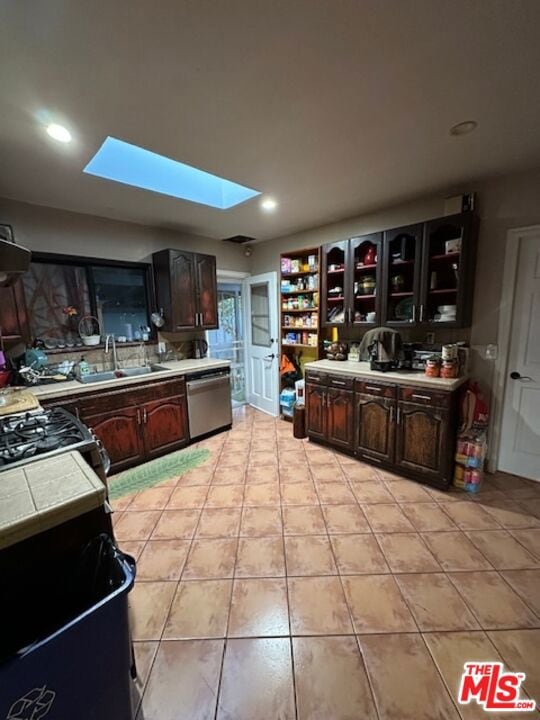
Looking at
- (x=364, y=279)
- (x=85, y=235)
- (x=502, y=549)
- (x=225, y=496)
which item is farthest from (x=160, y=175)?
(x=502, y=549)

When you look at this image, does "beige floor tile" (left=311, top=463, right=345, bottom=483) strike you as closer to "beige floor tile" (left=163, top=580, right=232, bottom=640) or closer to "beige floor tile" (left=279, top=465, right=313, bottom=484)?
"beige floor tile" (left=279, top=465, right=313, bottom=484)

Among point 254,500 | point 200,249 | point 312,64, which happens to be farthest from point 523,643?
point 200,249

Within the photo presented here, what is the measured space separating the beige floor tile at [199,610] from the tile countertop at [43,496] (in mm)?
905

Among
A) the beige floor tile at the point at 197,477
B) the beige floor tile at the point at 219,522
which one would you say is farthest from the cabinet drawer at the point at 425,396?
the beige floor tile at the point at 197,477

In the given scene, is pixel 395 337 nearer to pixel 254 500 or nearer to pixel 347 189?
pixel 347 189

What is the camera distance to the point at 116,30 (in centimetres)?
112

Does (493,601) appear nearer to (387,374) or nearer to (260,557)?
(260,557)

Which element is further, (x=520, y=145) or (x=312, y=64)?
(x=520, y=145)

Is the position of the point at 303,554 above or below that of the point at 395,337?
below

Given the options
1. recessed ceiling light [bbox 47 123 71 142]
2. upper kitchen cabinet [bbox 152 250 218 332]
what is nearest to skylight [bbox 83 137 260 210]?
recessed ceiling light [bbox 47 123 71 142]

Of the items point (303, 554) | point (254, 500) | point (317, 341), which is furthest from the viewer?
point (317, 341)

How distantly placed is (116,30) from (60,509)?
5.56 feet

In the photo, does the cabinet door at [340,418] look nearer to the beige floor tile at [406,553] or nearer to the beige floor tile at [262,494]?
the beige floor tile at [262,494]

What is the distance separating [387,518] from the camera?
2.18m
